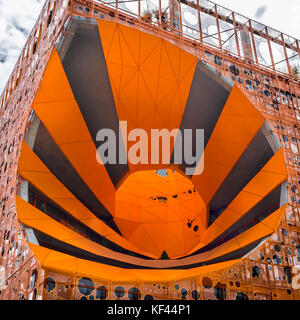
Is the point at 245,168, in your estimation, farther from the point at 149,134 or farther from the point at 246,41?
the point at 246,41

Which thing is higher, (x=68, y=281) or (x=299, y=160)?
(x=299, y=160)

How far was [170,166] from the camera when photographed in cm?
1041

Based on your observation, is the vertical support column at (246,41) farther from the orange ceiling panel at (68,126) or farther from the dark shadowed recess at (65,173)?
the dark shadowed recess at (65,173)

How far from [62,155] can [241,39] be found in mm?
5277

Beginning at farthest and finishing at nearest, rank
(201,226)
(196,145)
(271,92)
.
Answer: (201,226), (196,145), (271,92)

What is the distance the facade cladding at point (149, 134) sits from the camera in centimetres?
662

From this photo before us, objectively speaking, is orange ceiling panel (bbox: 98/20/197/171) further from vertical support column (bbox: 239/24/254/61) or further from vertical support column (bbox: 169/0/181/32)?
A: vertical support column (bbox: 239/24/254/61)

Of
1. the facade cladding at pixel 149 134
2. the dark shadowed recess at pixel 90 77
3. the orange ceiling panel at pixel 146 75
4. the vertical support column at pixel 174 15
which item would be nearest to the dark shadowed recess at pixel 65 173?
the facade cladding at pixel 149 134

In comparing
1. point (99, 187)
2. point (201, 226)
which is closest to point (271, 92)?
point (201, 226)

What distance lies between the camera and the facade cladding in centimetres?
662

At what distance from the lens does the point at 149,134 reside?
31.6 feet

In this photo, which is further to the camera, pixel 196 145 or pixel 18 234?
pixel 196 145

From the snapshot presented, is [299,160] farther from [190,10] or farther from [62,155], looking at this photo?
[62,155]

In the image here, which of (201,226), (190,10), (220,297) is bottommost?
(220,297)
